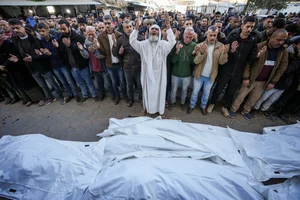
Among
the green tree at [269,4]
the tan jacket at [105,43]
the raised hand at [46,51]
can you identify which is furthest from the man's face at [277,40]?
the green tree at [269,4]

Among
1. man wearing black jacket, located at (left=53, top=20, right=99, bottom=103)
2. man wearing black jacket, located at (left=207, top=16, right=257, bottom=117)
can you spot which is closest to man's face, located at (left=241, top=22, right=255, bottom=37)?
man wearing black jacket, located at (left=207, top=16, right=257, bottom=117)

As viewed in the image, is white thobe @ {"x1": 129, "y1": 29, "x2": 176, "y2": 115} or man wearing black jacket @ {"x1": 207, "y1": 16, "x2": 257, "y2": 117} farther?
white thobe @ {"x1": 129, "y1": 29, "x2": 176, "y2": 115}

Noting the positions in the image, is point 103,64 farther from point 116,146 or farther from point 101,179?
point 101,179

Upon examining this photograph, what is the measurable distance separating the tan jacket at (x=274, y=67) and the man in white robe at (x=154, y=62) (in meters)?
1.82

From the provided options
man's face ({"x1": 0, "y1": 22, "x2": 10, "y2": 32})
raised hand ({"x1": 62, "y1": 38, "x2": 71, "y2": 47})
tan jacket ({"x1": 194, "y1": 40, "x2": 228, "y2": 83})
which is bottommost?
tan jacket ({"x1": 194, "y1": 40, "x2": 228, "y2": 83})

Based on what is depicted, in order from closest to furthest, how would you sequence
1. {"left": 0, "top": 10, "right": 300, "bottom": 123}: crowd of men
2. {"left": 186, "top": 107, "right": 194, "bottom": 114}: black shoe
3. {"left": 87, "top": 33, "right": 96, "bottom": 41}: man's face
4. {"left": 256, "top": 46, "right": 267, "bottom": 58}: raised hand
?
1. {"left": 256, "top": 46, "right": 267, "bottom": 58}: raised hand
2. {"left": 0, "top": 10, "right": 300, "bottom": 123}: crowd of men
3. {"left": 87, "top": 33, "right": 96, "bottom": 41}: man's face
4. {"left": 186, "top": 107, "right": 194, "bottom": 114}: black shoe

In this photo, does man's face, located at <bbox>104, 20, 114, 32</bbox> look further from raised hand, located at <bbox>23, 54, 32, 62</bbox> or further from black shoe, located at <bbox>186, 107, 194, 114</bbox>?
black shoe, located at <bbox>186, 107, 194, 114</bbox>

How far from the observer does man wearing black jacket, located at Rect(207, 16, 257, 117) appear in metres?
2.63

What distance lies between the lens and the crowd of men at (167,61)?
2.73m

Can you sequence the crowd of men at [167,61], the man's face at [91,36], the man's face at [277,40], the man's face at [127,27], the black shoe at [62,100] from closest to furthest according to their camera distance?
the man's face at [277,40] < the crowd of men at [167,61] < the man's face at [127,27] < the man's face at [91,36] < the black shoe at [62,100]

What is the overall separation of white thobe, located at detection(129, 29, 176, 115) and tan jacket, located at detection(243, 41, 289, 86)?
5.98 ft

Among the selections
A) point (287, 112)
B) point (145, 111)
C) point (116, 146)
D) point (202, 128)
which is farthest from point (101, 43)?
point (287, 112)

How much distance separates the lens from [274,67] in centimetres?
279

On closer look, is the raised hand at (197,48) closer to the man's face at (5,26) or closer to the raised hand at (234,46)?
the raised hand at (234,46)
